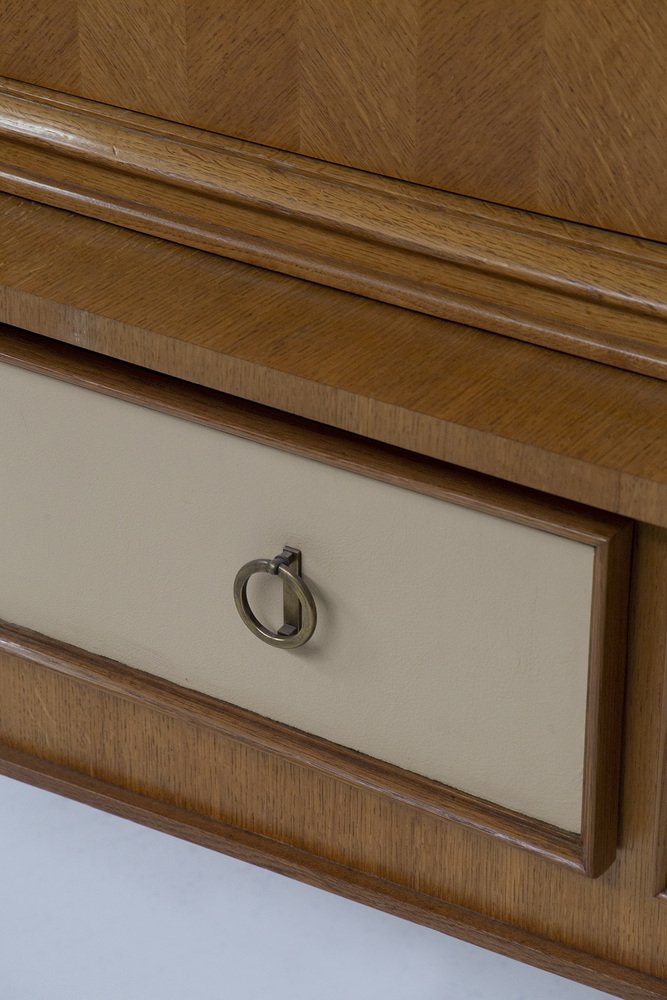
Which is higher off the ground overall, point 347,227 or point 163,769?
point 347,227

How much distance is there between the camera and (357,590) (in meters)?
0.54

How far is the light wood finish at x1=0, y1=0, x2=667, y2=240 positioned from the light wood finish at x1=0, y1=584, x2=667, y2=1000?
0.15 meters

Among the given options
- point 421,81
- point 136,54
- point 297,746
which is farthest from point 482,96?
point 297,746

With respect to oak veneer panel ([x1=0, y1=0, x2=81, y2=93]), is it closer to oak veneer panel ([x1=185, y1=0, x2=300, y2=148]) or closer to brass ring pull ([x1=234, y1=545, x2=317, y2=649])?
oak veneer panel ([x1=185, y1=0, x2=300, y2=148])

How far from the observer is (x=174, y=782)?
0.66 metres

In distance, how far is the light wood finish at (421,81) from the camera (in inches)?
19.0

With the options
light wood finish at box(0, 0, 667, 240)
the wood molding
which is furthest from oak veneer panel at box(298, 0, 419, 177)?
the wood molding

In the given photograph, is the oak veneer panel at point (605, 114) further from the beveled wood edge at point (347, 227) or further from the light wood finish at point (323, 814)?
the light wood finish at point (323, 814)

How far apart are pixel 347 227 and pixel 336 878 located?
9.9 inches

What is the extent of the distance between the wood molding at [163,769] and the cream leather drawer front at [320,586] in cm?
1

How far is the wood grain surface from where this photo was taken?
557 millimetres

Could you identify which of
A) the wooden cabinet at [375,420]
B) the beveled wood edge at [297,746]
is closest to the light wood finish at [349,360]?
the wooden cabinet at [375,420]

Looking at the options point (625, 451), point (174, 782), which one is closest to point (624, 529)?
point (625, 451)

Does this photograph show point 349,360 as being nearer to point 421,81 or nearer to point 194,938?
point 421,81
